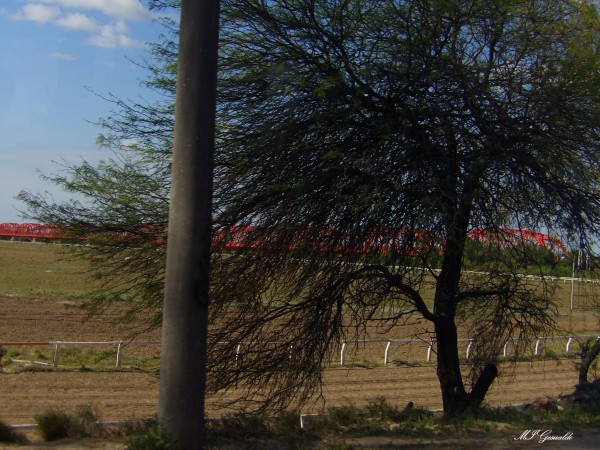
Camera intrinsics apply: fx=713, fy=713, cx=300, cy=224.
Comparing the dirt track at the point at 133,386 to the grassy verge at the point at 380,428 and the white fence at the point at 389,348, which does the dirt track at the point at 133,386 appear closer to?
the white fence at the point at 389,348

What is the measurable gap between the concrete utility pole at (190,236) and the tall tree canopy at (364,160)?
11.1 ft

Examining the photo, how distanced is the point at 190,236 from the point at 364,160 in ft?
12.9

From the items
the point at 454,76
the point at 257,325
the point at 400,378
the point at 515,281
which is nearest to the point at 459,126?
the point at 454,76

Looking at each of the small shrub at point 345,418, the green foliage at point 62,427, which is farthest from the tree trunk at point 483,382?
the green foliage at point 62,427

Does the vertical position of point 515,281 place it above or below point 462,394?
above

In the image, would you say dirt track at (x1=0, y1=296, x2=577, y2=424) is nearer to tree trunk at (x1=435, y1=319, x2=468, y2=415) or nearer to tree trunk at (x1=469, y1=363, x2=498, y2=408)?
tree trunk at (x1=435, y1=319, x2=468, y2=415)

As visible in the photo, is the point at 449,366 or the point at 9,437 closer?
the point at 9,437

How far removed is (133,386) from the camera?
17141 mm

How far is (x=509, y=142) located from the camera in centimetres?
952

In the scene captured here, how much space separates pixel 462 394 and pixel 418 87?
465cm

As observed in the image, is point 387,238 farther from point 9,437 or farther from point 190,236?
point 9,437

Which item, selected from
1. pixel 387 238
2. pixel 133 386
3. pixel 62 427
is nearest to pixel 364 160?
pixel 387 238

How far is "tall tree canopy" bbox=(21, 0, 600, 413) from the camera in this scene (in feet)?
30.7

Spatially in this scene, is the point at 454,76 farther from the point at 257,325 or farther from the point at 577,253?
the point at 257,325
